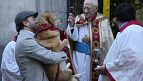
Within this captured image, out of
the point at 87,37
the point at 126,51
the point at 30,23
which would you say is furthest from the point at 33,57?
the point at 87,37

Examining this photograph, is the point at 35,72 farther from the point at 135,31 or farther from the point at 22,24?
the point at 135,31

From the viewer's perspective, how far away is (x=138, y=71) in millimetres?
6090

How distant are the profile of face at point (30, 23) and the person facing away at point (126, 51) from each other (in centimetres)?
130

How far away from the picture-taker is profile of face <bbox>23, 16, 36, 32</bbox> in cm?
531

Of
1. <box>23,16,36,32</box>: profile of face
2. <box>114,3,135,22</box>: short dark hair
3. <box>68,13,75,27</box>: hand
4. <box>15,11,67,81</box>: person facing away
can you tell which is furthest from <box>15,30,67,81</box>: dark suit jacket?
<box>68,13,75,27</box>: hand

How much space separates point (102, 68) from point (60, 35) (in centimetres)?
128

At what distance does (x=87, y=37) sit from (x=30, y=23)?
7.22 ft

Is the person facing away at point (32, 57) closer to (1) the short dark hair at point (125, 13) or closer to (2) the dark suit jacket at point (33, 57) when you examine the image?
(2) the dark suit jacket at point (33, 57)

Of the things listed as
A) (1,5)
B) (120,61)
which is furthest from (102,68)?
(1,5)

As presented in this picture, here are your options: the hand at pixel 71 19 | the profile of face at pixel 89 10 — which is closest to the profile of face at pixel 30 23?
the hand at pixel 71 19

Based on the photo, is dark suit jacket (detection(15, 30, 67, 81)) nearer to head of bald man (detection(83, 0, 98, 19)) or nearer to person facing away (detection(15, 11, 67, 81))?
person facing away (detection(15, 11, 67, 81))

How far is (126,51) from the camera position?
6031 mm

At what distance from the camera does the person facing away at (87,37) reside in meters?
7.41

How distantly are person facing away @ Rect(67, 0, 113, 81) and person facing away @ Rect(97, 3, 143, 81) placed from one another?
1.12 metres
